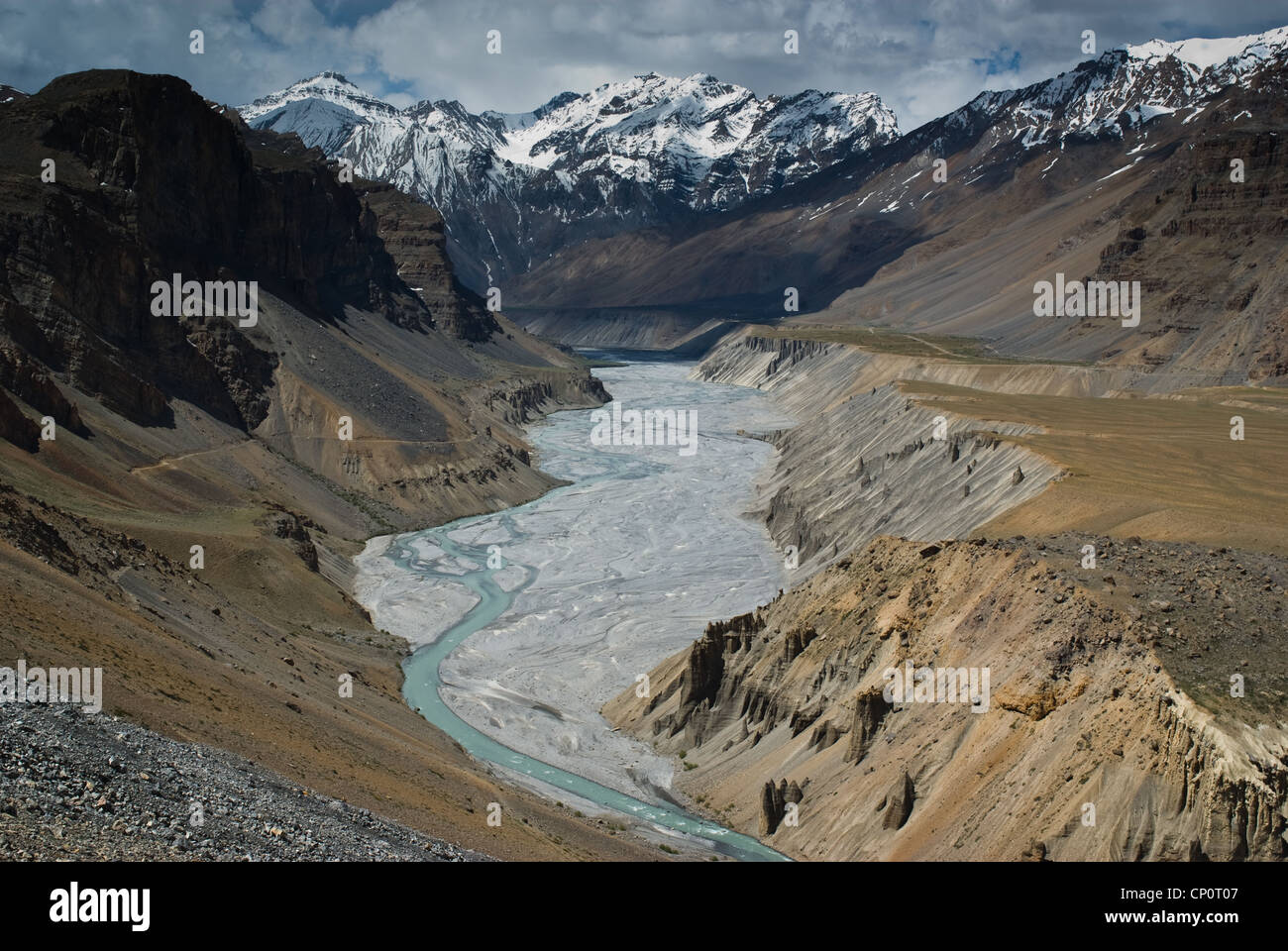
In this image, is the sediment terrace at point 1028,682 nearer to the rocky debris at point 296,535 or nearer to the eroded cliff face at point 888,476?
the eroded cliff face at point 888,476

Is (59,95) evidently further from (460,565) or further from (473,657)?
(473,657)

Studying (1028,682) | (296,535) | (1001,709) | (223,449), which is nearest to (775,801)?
(1001,709)

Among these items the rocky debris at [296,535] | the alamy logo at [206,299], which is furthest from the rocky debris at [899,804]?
the alamy logo at [206,299]

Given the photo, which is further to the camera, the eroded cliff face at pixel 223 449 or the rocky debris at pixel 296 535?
the rocky debris at pixel 296 535

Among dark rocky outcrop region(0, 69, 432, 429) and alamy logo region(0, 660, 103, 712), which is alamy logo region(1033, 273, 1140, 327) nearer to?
dark rocky outcrop region(0, 69, 432, 429)

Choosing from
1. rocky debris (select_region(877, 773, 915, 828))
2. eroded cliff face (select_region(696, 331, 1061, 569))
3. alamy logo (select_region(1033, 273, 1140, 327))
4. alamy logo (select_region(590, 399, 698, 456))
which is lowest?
rocky debris (select_region(877, 773, 915, 828))

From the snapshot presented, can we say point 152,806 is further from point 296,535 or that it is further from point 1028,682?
point 296,535
